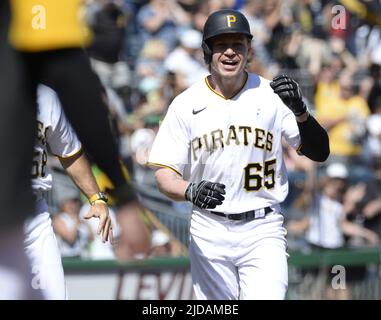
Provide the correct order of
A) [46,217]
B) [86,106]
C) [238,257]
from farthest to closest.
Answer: [238,257], [46,217], [86,106]

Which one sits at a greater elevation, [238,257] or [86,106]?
[86,106]

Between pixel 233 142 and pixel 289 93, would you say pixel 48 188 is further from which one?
pixel 289 93

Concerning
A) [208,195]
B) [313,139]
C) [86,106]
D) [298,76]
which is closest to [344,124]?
[298,76]

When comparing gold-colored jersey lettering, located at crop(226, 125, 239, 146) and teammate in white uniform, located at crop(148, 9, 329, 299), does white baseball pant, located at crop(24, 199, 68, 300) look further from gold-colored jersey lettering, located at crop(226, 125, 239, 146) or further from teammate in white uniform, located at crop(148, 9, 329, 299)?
gold-colored jersey lettering, located at crop(226, 125, 239, 146)

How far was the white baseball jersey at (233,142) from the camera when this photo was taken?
21.7ft

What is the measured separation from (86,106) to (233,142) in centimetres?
324

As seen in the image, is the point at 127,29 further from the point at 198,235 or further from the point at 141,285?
the point at 198,235

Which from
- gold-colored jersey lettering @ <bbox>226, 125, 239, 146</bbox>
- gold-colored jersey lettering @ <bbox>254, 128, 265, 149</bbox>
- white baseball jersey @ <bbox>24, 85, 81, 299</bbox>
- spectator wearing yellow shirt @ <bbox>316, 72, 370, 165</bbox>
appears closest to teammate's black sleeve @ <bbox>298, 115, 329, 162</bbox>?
gold-colored jersey lettering @ <bbox>254, 128, 265, 149</bbox>

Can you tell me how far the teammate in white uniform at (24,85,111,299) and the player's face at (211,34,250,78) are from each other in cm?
112

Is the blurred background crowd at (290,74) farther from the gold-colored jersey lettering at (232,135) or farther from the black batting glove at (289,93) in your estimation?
the black batting glove at (289,93)

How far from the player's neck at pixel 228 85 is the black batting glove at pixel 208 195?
0.81m

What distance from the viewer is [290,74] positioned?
39.2 ft

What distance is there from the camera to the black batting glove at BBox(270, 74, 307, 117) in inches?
247
